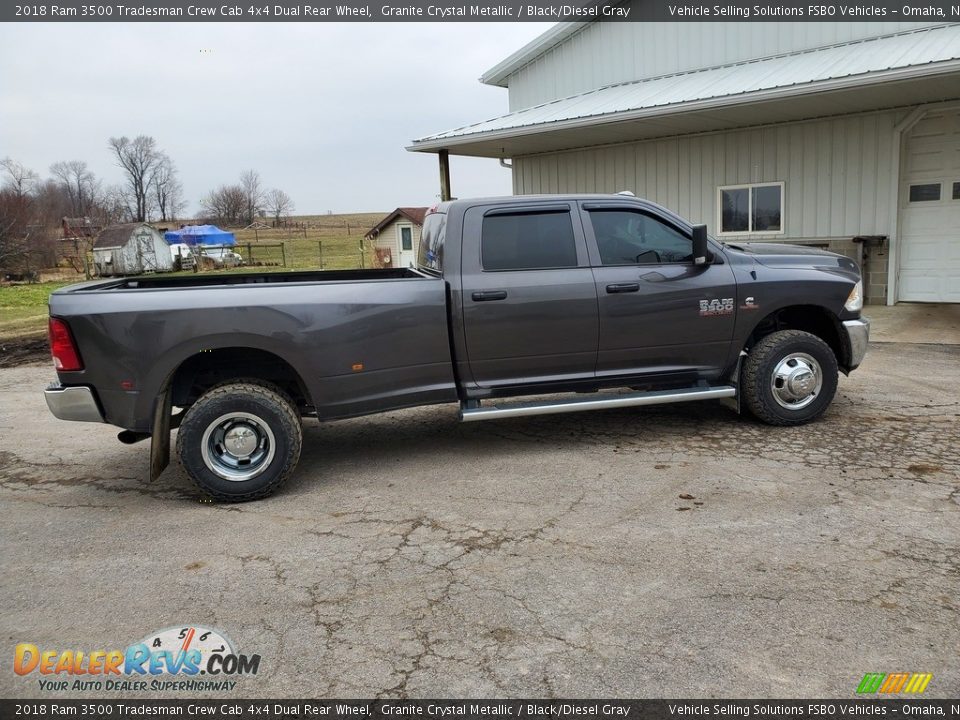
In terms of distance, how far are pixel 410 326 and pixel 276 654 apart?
2.60 m

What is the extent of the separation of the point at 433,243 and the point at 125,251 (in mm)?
31730

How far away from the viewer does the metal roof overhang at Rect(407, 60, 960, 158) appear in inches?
395

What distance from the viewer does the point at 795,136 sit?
13094 mm

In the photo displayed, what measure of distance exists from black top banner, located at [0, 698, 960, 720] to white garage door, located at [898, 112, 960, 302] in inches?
460

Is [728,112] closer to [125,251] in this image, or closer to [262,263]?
[125,251]

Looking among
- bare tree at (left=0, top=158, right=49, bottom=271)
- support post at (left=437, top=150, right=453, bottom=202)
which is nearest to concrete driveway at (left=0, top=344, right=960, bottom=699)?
support post at (left=437, top=150, right=453, bottom=202)

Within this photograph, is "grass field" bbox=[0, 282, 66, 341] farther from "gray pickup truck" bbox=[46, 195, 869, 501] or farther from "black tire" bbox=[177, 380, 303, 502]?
"black tire" bbox=[177, 380, 303, 502]

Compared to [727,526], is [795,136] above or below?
above

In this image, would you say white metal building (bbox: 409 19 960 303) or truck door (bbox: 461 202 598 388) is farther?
white metal building (bbox: 409 19 960 303)

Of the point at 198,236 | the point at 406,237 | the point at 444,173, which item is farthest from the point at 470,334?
the point at 198,236

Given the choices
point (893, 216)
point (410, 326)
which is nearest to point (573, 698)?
point (410, 326)

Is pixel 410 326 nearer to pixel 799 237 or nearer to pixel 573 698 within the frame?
pixel 573 698

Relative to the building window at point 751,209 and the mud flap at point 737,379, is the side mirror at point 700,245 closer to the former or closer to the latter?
the mud flap at point 737,379

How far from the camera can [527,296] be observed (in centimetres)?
547
